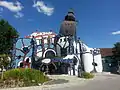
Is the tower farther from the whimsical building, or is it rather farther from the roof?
the roof

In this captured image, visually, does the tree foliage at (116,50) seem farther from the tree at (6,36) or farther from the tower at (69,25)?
the tree at (6,36)

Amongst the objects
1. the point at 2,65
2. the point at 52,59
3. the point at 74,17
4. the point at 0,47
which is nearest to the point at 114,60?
the point at 74,17

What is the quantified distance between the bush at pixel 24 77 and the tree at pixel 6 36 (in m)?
26.5

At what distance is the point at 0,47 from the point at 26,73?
1064 inches

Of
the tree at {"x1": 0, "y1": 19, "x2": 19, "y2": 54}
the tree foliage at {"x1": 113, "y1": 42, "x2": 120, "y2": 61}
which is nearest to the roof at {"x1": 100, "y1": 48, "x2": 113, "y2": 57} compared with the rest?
the tree foliage at {"x1": 113, "y1": 42, "x2": 120, "y2": 61}

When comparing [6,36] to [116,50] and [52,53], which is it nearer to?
[52,53]

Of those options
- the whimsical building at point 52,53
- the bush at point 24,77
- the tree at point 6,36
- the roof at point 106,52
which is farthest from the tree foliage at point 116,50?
the bush at point 24,77

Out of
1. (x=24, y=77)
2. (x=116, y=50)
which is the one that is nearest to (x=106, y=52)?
(x=116, y=50)

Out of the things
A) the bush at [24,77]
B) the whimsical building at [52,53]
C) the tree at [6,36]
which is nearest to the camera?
the bush at [24,77]

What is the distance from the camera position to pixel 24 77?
26.9m

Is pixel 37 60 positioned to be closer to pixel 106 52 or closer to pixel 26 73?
pixel 26 73

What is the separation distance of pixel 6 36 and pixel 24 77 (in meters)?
29.9

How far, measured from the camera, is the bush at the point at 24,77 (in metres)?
25.4

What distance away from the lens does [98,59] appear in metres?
72.0
